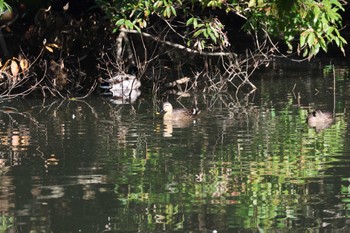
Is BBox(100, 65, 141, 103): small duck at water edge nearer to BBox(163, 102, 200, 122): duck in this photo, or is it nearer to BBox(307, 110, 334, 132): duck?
BBox(163, 102, 200, 122): duck


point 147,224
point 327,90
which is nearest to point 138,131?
point 147,224

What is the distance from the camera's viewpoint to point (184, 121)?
12.7 metres

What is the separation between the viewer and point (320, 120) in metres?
12.2

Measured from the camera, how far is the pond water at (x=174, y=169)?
290 inches

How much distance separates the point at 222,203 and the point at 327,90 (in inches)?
356

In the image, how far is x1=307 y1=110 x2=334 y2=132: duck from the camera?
39.3ft

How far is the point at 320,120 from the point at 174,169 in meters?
3.56

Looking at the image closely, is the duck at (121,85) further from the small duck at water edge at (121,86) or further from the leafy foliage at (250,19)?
the leafy foliage at (250,19)

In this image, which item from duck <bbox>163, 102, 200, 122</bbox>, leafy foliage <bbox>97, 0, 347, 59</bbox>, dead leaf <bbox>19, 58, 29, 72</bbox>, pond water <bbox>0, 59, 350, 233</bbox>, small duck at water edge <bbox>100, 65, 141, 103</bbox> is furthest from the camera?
small duck at water edge <bbox>100, 65, 141, 103</bbox>

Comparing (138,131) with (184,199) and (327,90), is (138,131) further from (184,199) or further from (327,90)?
(327,90)

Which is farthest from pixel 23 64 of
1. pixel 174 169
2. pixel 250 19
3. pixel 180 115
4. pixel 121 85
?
pixel 174 169

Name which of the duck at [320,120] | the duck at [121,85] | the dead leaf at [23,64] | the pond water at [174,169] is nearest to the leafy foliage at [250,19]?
the duck at [320,120]

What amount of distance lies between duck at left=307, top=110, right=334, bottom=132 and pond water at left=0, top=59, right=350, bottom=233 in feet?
0.44

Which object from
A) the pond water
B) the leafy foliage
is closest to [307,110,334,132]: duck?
the pond water
